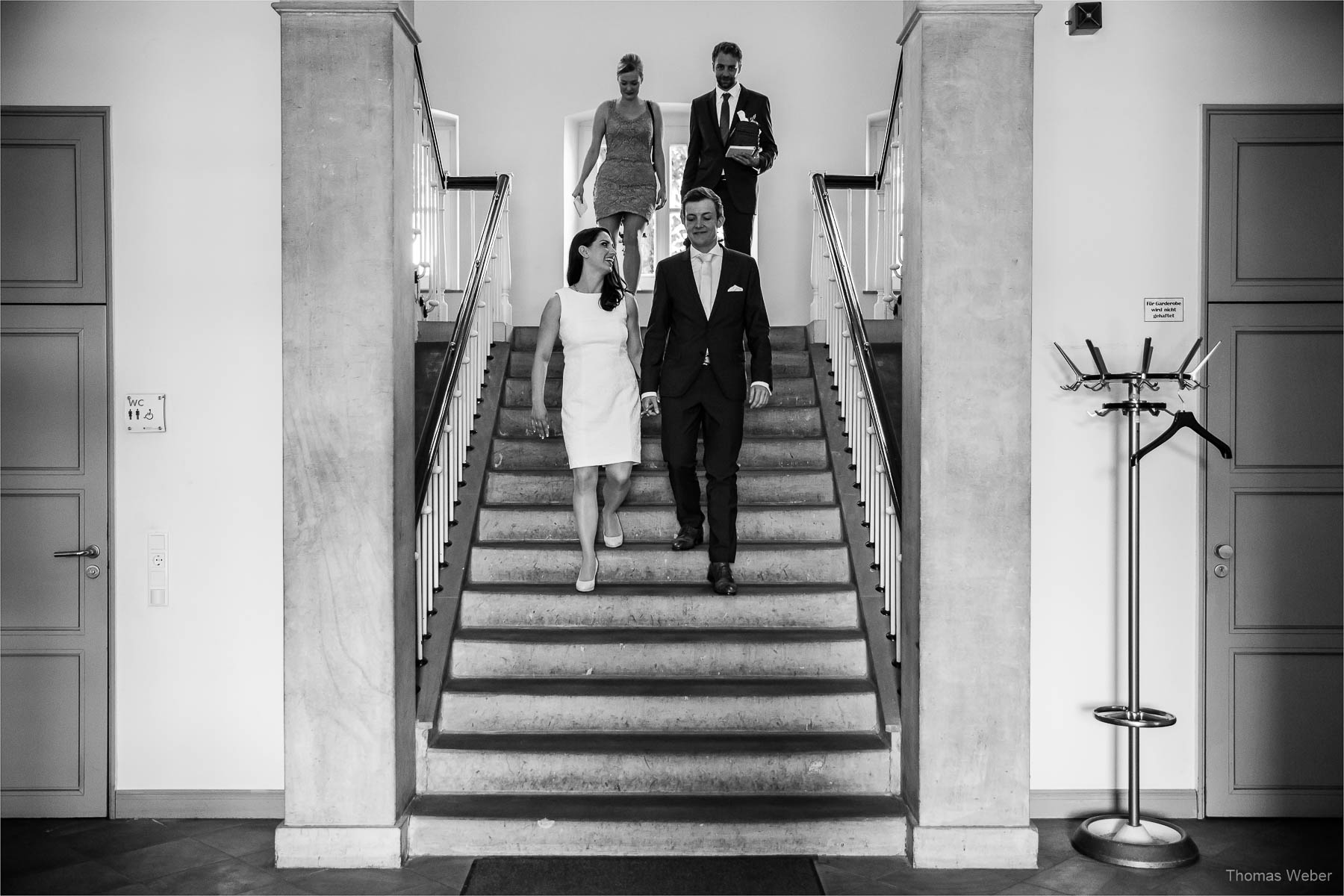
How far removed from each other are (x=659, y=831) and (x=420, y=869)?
87 cm

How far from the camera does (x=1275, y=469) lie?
4684mm

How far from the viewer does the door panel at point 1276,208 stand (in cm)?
463

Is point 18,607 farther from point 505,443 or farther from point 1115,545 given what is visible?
point 1115,545

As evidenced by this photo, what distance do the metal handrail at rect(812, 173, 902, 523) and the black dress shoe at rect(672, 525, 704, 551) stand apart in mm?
960

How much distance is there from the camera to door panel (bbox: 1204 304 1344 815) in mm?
4621

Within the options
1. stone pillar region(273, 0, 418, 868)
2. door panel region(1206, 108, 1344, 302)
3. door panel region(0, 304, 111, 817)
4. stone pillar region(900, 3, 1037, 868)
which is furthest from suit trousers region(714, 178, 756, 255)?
door panel region(0, 304, 111, 817)

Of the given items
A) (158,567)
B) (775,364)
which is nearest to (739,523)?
(775,364)

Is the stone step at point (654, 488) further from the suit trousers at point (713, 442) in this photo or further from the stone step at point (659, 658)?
the stone step at point (659, 658)

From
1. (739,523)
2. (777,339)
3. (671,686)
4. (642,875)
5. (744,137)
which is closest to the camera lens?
(642,875)

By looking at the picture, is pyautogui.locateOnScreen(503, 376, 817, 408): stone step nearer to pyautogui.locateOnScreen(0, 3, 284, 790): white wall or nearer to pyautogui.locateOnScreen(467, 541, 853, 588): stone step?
pyautogui.locateOnScreen(467, 541, 853, 588): stone step

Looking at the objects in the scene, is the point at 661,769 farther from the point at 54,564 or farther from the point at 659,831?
the point at 54,564

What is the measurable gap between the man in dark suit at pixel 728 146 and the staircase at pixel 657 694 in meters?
1.50

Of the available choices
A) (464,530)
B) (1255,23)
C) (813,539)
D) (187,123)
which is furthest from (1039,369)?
(187,123)

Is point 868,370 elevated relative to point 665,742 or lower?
elevated
